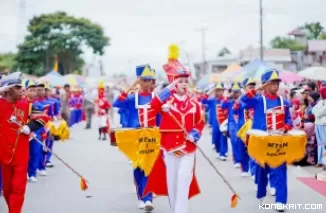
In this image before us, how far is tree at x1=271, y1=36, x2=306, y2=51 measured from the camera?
246ft

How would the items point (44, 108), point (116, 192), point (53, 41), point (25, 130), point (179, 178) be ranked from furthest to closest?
point (53, 41)
point (44, 108)
point (116, 192)
point (25, 130)
point (179, 178)

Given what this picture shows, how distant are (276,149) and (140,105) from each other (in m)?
2.24

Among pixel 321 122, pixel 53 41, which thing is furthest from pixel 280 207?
pixel 53 41

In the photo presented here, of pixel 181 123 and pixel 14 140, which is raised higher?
pixel 181 123

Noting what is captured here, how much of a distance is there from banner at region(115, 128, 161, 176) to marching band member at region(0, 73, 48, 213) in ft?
5.23

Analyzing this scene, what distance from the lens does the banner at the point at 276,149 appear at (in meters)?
8.52

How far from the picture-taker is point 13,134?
7.66 metres

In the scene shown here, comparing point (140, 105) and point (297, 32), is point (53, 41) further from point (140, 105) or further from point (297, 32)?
point (140, 105)

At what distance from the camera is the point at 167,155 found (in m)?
7.38

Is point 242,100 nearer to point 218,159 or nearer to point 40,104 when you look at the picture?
point 40,104

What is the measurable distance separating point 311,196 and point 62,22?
44.3 m

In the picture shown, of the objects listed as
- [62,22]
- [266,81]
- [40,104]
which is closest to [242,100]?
[266,81]

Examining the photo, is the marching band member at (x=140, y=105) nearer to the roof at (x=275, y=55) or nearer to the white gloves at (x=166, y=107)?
the white gloves at (x=166, y=107)

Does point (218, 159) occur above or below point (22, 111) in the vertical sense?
below
